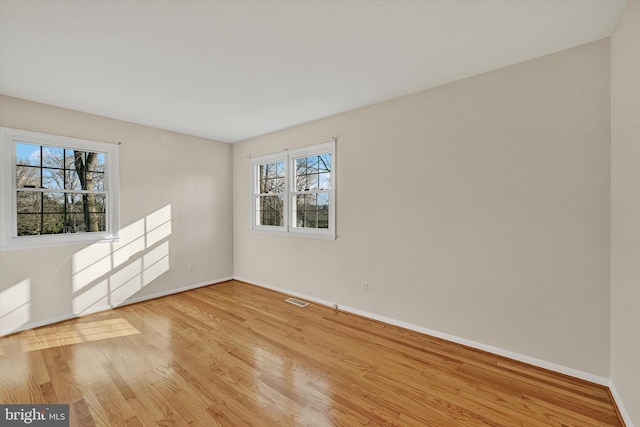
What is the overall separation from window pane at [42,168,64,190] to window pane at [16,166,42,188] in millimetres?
51

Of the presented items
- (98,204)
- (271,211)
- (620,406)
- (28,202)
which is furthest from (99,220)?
(620,406)

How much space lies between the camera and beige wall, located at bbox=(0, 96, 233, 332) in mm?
3109

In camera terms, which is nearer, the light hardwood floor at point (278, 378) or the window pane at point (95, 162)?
the light hardwood floor at point (278, 378)

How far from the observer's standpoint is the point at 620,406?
1.82 meters

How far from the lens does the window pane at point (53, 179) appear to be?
328cm

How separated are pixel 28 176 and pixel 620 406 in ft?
18.9

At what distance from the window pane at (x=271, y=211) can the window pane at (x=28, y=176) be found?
9.21ft

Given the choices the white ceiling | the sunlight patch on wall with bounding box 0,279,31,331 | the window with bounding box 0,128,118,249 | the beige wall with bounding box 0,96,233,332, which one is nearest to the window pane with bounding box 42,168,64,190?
the window with bounding box 0,128,118,249

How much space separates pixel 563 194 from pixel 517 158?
446mm

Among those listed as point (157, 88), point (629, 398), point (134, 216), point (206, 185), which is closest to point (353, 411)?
point (629, 398)

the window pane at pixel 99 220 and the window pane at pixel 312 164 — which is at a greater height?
the window pane at pixel 312 164

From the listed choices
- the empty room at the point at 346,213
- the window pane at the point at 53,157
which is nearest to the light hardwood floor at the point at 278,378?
the empty room at the point at 346,213

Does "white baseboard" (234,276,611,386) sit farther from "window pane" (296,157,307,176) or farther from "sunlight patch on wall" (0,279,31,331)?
"sunlight patch on wall" (0,279,31,331)

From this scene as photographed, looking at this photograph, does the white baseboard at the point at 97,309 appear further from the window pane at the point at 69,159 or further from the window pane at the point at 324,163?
the window pane at the point at 324,163
